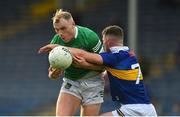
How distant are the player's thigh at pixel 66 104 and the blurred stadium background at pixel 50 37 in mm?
6737

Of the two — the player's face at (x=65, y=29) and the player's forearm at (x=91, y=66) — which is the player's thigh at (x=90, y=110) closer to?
the player's forearm at (x=91, y=66)

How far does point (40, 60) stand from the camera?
16.9m

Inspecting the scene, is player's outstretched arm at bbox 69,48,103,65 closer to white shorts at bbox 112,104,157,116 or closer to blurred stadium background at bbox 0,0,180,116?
white shorts at bbox 112,104,157,116

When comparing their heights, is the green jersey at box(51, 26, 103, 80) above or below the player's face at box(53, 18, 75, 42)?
below

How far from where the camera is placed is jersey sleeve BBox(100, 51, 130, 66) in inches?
282

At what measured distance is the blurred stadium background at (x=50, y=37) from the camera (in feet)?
50.6

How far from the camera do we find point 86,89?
7656 mm

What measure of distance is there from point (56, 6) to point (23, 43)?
1547mm

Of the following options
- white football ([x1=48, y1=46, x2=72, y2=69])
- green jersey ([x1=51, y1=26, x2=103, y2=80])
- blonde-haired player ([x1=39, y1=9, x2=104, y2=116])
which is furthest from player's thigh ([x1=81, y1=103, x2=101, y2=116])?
white football ([x1=48, y1=46, x2=72, y2=69])

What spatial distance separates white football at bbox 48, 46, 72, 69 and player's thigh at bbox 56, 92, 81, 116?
0.66 m

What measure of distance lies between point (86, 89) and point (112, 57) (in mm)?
663

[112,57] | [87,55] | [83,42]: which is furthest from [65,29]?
[112,57]

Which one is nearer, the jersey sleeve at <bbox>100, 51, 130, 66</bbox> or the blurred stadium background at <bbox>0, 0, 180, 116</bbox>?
the jersey sleeve at <bbox>100, 51, 130, 66</bbox>

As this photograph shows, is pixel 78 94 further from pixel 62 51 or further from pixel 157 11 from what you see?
pixel 157 11
